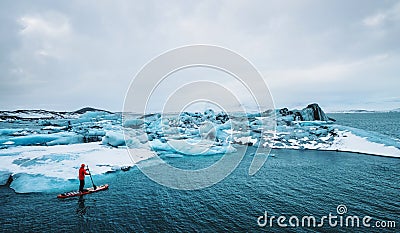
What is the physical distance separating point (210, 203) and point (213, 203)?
15cm

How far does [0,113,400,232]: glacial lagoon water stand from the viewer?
9.34m

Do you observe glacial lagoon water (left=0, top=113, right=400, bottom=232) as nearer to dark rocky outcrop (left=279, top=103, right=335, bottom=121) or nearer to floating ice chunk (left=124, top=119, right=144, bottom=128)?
floating ice chunk (left=124, top=119, right=144, bottom=128)

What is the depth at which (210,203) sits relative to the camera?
38.5 feet

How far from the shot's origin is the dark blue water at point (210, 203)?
9367 mm

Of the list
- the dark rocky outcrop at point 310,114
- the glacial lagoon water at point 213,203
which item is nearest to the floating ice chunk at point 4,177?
the glacial lagoon water at point 213,203

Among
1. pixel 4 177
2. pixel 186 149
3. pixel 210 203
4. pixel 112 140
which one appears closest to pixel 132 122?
pixel 112 140

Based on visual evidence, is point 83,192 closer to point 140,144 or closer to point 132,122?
point 140,144

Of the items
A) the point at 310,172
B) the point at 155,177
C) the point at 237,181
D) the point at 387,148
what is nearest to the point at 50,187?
the point at 155,177

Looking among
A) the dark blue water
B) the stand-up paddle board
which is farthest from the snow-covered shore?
the dark blue water

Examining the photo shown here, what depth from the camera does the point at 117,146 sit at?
82.8ft

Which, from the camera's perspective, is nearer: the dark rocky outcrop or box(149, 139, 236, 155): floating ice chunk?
box(149, 139, 236, 155): floating ice chunk

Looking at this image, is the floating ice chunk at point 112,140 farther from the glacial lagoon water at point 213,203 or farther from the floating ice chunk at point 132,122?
the floating ice chunk at point 132,122

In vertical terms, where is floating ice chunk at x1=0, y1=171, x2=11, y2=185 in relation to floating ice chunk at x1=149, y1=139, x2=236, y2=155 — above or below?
below

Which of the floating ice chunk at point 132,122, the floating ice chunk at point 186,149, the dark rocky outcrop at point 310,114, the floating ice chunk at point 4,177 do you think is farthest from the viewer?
the dark rocky outcrop at point 310,114
